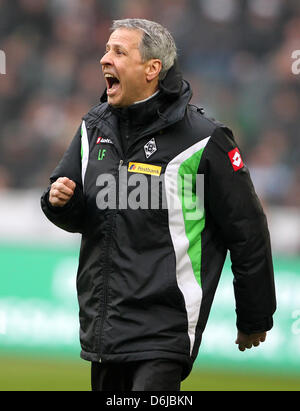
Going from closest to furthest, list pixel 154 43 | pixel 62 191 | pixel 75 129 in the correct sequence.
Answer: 1. pixel 62 191
2. pixel 154 43
3. pixel 75 129

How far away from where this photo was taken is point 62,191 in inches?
165

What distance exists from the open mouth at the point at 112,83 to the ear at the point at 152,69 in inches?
5.8

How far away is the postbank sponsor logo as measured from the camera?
421 centimetres

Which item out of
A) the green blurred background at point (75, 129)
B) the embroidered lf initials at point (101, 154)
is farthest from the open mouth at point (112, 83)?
the green blurred background at point (75, 129)

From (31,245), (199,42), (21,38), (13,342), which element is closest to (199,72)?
(199,42)

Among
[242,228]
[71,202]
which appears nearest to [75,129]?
[71,202]

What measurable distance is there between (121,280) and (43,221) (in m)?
5.48

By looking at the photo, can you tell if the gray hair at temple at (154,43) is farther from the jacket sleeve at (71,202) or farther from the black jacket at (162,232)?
the jacket sleeve at (71,202)

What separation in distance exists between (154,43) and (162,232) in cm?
90

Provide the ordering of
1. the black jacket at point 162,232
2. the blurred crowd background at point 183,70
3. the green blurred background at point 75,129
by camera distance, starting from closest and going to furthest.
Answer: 1. the black jacket at point 162,232
2. the green blurred background at point 75,129
3. the blurred crowd background at point 183,70

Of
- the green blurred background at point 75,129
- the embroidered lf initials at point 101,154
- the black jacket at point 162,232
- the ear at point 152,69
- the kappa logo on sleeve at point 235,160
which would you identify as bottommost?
the black jacket at point 162,232

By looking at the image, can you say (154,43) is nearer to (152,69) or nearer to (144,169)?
(152,69)

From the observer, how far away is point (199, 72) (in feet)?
36.6

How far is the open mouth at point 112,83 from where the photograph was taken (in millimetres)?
4270
